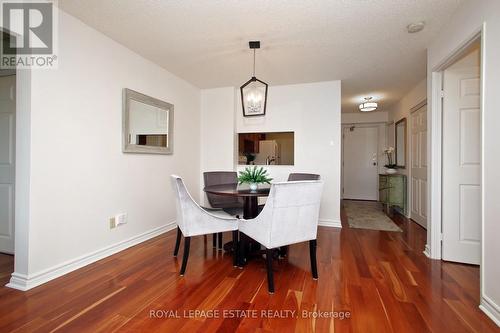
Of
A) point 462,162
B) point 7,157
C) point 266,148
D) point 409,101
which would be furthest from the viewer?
Result: point 409,101

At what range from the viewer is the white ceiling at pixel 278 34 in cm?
200

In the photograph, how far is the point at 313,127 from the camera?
3.92 metres

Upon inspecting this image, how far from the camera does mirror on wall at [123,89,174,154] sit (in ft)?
9.02

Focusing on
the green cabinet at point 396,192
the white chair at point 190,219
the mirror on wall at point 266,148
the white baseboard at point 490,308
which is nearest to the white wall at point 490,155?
the white baseboard at point 490,308

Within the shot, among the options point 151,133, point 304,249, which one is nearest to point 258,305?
point 304,249

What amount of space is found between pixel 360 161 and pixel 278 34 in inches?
190

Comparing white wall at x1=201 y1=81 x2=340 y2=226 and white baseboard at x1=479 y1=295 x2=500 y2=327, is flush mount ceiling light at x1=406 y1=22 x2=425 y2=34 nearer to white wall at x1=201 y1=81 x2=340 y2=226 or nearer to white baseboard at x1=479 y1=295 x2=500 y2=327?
white wall at x1=201 y1=81 x2=340 y2=226

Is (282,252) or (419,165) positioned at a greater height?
(419,165)

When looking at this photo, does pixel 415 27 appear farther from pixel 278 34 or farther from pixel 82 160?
pixel 82 160

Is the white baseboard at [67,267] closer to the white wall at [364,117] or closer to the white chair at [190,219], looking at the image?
the white chair at [190,219]

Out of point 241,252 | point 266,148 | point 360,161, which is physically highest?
point 266,148

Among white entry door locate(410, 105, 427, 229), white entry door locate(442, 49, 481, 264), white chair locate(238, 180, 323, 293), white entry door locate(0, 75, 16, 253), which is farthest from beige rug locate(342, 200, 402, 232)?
white entry door locate(0, 75, 16, 253)

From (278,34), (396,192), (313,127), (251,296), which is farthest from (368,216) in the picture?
(278,34)

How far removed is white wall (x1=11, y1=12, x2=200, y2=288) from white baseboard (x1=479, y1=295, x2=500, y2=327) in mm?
3211
